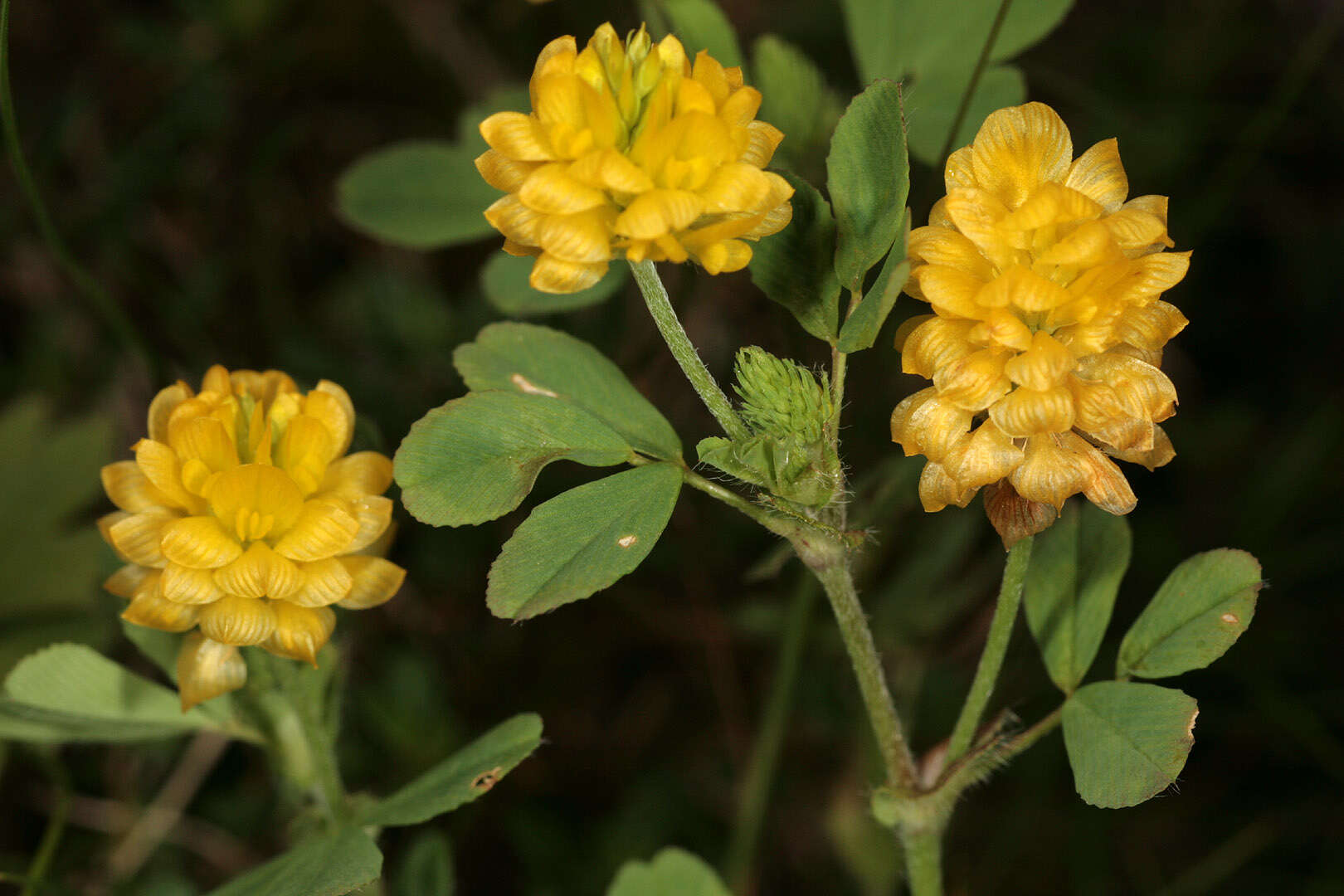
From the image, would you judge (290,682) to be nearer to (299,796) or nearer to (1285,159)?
(299,796)

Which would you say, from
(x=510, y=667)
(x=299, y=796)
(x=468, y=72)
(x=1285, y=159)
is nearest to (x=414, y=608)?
(x=510, y=667)

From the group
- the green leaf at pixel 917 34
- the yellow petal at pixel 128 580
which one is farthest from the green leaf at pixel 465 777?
the green leaf at pixel 917 34

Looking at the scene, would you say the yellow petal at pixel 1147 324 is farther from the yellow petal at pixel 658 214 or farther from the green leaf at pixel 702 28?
the green leaf at pixel 702 28

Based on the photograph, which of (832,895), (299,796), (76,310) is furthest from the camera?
(76,310)

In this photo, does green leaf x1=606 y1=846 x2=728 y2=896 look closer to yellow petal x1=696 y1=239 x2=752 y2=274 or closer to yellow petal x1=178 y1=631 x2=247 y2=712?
yellow petal x1=178 y1=631 x2=247 y2=712

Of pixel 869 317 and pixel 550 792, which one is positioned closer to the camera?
pixel 869 317

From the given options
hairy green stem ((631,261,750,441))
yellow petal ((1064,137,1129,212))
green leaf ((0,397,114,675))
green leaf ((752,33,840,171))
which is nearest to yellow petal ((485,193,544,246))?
hairy green stem ((631,261,750,441))
